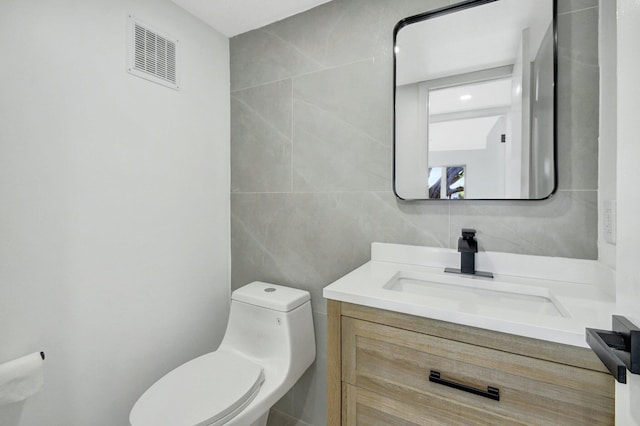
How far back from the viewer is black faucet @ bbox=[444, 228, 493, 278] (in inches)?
42.5

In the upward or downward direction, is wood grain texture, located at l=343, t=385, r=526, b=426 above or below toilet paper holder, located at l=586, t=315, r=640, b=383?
below

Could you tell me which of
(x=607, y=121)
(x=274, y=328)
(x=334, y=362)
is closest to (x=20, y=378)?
(x=274, y=328)

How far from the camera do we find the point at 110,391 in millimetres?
1230

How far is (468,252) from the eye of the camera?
3.57 feet

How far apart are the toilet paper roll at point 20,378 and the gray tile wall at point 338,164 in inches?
36.8

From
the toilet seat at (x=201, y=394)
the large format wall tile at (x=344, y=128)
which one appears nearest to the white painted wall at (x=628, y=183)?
the large format wall tile at (x=344, y=128)

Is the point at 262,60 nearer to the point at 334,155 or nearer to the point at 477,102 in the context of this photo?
the point at 334,155

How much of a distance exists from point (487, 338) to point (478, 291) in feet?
1.13

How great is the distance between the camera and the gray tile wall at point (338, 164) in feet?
3.33

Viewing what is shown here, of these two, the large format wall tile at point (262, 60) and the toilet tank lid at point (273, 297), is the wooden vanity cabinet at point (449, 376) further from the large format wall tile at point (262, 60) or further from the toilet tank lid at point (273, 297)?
the large format wall tile at point (262, 60)

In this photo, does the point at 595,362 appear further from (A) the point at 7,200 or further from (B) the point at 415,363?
(A) the point at 7,200

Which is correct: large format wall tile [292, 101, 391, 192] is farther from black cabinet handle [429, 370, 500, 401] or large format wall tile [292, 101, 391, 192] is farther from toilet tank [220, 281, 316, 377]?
black cabinet handle [429, 370, 500, 401]

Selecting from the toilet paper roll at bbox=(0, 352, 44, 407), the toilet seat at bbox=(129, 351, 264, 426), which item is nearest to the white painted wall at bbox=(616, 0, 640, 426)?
the toilet seat at bbox=(129, 351, 264, 426)

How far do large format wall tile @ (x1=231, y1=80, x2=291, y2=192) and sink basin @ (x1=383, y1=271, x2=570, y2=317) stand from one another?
0.79 m
